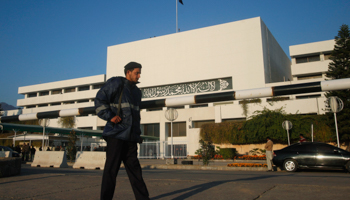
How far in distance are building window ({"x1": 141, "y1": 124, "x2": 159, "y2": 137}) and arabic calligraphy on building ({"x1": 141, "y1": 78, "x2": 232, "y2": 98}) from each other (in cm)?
490

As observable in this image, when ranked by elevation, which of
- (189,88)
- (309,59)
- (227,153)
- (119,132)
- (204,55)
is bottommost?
(227,153)

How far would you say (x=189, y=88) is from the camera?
4006cm

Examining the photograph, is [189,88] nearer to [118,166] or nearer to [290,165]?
[290,165]

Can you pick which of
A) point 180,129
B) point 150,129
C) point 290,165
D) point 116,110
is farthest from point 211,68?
point 116,110

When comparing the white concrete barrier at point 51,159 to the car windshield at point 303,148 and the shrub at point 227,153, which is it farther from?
the shrub at point 227,153

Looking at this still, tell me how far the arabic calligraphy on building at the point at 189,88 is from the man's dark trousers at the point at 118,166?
35.3 meters

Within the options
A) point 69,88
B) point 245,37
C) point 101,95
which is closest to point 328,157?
point 101,95

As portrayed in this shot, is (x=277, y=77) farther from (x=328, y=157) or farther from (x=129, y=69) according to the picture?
(x=129, y=69)

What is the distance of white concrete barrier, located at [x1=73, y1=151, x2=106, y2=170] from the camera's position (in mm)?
12180

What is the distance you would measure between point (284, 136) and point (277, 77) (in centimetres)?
1930

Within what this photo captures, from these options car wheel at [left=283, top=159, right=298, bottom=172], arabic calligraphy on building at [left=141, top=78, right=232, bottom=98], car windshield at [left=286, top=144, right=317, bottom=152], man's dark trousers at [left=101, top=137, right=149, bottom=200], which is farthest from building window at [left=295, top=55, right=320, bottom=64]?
man's dark trousers at [left=101, top=137, right=149, bottom=200]

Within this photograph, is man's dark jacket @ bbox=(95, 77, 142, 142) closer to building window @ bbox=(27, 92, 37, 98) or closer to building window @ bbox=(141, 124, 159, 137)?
building window @ bbox=(141, 124, 159, 137)

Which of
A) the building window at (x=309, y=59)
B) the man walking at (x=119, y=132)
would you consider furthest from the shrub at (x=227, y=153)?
the man walking at (x=119, y=132)

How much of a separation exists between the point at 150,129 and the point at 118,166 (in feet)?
131
